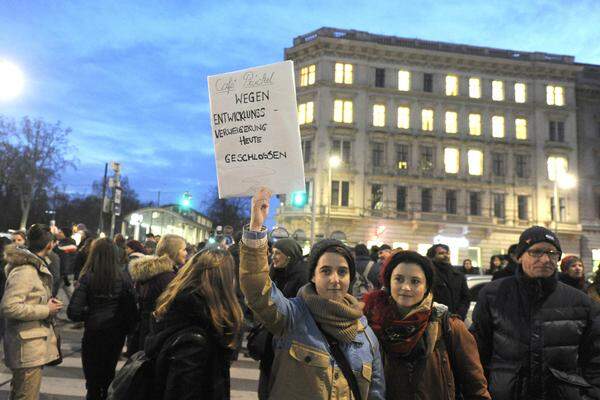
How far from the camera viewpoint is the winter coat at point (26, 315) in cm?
442

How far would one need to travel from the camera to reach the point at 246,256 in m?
2.58

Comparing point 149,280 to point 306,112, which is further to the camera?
point 306,112

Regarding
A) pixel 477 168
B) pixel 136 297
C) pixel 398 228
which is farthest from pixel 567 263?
pixel 477 168

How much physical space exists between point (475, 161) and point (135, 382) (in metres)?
44.5

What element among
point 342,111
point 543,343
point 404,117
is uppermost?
point 342,111

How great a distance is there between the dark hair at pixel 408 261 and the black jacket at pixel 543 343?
0.72 metres

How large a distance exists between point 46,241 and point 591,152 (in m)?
51.0

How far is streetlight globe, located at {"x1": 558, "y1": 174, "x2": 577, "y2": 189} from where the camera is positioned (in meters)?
41.8

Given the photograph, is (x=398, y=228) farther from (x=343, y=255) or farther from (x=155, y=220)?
(x=343, y=255)

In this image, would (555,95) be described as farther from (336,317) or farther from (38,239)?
(336,317)

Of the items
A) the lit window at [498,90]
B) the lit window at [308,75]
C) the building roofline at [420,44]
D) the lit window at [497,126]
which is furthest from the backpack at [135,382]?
the lit window at [498,90]

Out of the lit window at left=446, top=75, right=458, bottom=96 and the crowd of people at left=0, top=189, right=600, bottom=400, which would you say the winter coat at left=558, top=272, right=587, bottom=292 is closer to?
the crowd of people at left=0, top=189, right=600, bottom=400

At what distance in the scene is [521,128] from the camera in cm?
4500

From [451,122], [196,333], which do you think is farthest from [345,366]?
[451,122]
